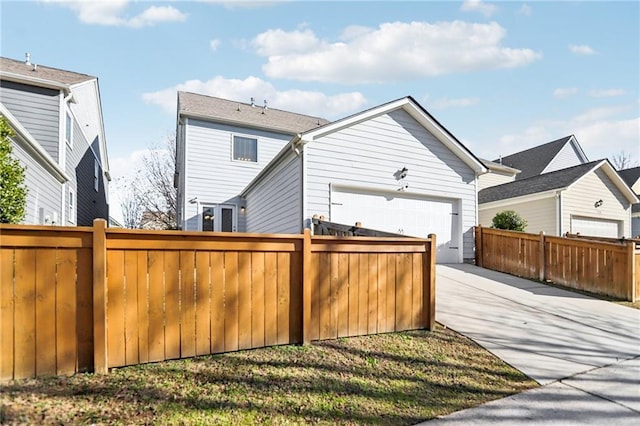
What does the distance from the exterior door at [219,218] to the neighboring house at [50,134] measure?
171 inches

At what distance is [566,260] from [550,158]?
16.0 m

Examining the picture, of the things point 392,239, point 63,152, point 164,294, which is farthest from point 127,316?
point 63,152

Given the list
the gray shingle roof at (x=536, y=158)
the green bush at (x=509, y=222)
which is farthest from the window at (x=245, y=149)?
the gray shingle roof at (x=536, y=158)

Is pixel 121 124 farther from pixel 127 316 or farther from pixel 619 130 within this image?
pixel 619 130

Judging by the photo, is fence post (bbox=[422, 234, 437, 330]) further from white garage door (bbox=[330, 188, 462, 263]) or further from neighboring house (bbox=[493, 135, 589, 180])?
neighboring house (bbox=[493, 135, 589, 180])

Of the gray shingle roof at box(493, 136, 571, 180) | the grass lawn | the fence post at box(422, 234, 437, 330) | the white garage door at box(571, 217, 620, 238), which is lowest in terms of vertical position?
the grass lawn

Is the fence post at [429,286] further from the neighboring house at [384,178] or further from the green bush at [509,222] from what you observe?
the green bush at [509,222]

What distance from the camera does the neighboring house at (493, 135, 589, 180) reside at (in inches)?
814

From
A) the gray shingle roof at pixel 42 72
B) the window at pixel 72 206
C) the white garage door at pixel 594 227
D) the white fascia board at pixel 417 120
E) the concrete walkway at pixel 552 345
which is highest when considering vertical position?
the gray shingle roof at pixel 42 72

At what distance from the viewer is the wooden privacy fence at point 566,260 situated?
689 centimetres

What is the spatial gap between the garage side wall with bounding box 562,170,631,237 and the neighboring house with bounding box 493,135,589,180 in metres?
6.57

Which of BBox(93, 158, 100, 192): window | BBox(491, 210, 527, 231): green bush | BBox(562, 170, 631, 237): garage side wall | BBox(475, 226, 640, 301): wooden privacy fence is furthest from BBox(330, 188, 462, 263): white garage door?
BBox(93, 158, 100, 192): window

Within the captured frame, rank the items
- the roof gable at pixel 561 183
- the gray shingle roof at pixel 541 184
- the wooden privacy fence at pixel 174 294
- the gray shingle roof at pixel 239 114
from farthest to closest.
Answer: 1. the gray shingle roof at pixel 239 114
2. the gray shingle roof at pixel 541 184
3. the roof gable at pixel 561 183
4. the wooden privacy fence at pixel 174 294

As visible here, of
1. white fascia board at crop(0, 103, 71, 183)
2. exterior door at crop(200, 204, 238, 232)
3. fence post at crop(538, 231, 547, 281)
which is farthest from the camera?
exterior door at crop(200, 204, 238, 232)
